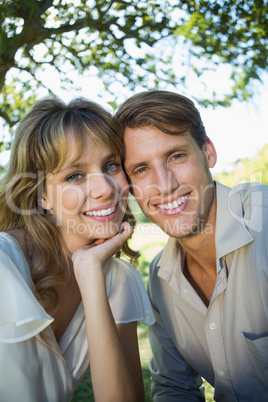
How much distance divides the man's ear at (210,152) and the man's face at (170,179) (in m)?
0.21

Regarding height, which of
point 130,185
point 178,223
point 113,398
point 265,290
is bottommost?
point 113,398

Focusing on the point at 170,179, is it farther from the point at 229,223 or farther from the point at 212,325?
A: the point at 212,325

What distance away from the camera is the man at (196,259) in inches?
106

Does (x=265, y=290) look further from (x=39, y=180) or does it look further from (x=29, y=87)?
(x=29, y=87)

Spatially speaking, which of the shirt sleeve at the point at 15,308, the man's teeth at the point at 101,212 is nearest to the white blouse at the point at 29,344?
the shirt sleeve at the point at 15,308

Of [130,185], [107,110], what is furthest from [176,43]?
[130,185]

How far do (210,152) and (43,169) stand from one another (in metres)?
1.38

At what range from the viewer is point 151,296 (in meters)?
3.37

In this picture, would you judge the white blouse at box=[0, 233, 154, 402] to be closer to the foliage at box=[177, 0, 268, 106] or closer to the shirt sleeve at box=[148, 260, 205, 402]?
the shirt sleeve at box=[148, 260, 205, 402]

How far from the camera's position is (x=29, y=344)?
2.49 metres

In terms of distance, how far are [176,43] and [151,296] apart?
2792 millimetres

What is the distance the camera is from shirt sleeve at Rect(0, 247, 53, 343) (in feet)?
7.67

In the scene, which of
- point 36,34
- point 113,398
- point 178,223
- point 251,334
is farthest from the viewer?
point 36,34

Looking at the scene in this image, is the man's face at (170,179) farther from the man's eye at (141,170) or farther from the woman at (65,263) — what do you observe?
the woman at (65,263)
